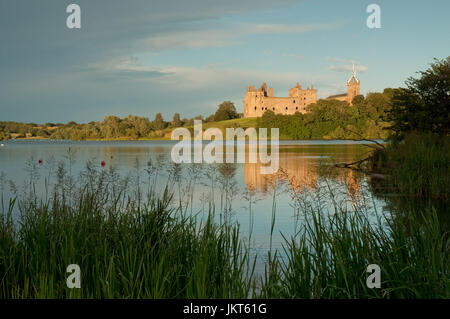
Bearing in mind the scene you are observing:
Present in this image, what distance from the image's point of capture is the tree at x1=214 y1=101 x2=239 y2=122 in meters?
152

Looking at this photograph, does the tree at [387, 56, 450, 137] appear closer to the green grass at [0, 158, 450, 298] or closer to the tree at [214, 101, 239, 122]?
the green grass at [0, 158, 450, 298]

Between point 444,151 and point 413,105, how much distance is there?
21.1 feet

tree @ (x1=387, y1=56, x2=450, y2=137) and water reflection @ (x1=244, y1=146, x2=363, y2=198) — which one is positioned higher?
tree @ (x1=387, y1=56, x2=450, y2=137)

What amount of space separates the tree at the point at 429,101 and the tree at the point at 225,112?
5245 inches

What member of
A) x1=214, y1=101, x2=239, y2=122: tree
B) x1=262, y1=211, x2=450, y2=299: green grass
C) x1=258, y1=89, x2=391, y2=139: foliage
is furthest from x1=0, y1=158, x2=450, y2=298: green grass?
x1=214, y1=101, x2=239, y2=122: tree

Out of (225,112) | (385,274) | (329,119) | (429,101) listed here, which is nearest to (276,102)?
(225,112)

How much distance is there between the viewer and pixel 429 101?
1877 cm

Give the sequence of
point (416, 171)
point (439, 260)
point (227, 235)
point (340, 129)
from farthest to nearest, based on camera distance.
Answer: point (340, 129), point (416, 171), point (227, 235), point (439, 260)

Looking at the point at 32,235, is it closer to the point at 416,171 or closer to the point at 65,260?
the point at 65,260

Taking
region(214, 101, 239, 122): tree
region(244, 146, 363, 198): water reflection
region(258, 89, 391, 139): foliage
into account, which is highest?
region(214, 101, 239, 122): tree

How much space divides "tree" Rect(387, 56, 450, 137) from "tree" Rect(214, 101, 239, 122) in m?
133
